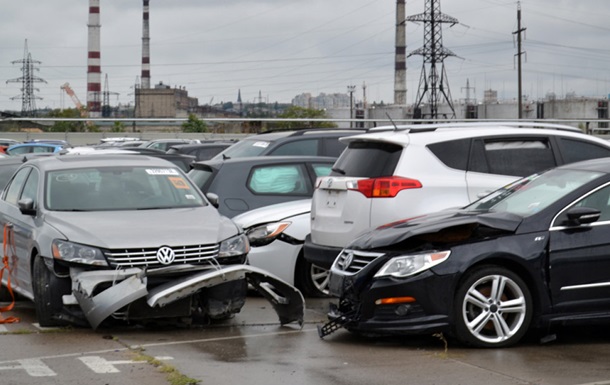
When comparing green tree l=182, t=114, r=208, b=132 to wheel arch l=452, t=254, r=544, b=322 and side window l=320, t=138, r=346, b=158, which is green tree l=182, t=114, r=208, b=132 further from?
wheel arch l=452, t=254, r=544, b=322

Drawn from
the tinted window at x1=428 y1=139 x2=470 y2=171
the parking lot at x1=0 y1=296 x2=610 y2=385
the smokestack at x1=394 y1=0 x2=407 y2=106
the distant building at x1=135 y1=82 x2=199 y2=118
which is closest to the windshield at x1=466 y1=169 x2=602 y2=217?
the tinted window at x1=428 y1=139 x2=470 y2=171

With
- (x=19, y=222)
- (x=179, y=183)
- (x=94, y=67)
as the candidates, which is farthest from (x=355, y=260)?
(x=94, y=67)

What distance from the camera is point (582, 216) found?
8000 mm

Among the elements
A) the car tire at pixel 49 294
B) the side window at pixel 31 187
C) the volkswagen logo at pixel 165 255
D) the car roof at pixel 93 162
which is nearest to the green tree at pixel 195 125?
the car roof at pixel 93 162

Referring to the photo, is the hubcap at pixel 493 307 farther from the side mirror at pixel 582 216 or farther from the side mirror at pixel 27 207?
the side mirror at pixel 27 207

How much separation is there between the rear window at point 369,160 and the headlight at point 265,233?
126 centimetres

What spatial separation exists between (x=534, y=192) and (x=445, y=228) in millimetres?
1128

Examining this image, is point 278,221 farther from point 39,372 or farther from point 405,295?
point 39,372

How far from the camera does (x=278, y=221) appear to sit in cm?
1144

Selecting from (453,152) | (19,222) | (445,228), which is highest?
(453,152)

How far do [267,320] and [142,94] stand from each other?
11774 cm

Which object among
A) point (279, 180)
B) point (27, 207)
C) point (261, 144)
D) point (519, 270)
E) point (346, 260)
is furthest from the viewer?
point (261, 144)

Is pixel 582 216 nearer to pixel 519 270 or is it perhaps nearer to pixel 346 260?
pixel 519 270

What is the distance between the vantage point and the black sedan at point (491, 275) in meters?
7.88
